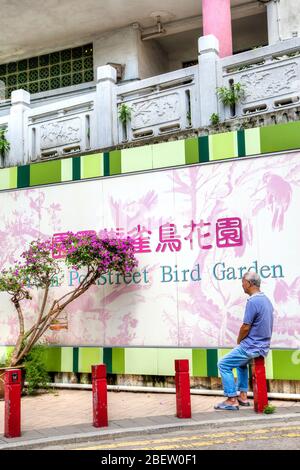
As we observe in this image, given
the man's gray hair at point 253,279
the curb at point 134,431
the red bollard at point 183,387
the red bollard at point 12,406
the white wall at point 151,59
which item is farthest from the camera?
the white wall at point 151,59

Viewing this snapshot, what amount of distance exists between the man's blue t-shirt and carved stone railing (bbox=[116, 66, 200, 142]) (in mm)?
3577

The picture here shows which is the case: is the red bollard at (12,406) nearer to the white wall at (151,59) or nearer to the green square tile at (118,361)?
the green square tile at (118,361)

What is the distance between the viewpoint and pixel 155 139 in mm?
9039

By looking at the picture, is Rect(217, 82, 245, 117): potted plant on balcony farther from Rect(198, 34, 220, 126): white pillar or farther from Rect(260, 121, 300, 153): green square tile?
Rect(260, 121, 300, 153): green square tile

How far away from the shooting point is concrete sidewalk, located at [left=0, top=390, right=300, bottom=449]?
19.1 ft

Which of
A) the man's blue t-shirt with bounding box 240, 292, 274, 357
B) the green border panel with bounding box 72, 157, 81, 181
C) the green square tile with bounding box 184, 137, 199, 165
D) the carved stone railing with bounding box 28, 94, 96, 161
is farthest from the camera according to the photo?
the carved stone railing with bounding box 28, 94, 96, 161

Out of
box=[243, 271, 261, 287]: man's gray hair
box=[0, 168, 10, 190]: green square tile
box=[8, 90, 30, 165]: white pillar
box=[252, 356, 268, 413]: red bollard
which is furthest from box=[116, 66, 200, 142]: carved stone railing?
box=[252, 356, 268, 413]: red bollard

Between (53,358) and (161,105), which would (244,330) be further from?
(161,105)

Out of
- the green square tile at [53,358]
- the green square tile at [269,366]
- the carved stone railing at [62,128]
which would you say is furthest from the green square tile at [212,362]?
the carved stone railing at [62,128]

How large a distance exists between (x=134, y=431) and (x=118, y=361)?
2.70 meters

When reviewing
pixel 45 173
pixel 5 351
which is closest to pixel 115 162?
pixel 45 173

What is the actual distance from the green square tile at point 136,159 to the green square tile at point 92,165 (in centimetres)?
42

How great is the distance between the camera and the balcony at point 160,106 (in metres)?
8.39
